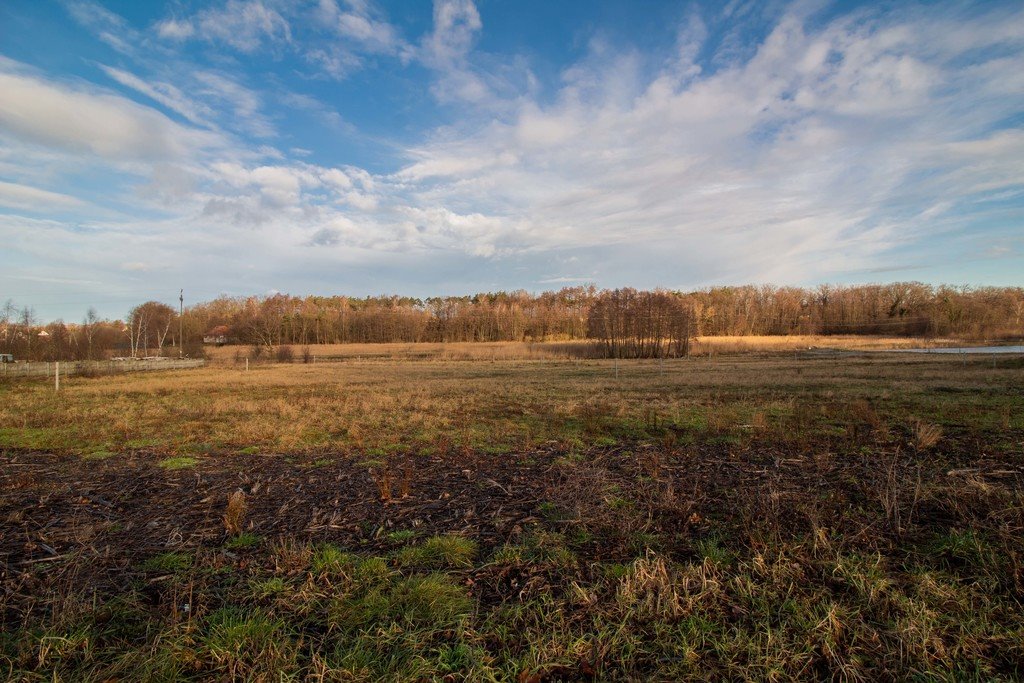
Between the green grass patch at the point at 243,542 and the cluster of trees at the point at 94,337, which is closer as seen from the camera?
the green grass patch at the point at 243,542

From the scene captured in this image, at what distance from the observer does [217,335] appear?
104 meters

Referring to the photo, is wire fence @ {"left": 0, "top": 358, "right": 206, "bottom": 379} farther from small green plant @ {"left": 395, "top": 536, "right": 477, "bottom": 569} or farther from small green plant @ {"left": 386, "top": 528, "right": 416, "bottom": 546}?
small green plant @ {"left": 395, "top": 536, "right": 477, "bottom": 569}

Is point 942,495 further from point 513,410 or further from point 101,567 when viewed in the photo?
point 513,410

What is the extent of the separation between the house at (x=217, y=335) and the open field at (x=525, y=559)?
100m

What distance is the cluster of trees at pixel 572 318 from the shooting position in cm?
6544

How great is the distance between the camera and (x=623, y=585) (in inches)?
156

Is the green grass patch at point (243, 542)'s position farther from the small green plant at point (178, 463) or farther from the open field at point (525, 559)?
the small green plant at point (178, 463)

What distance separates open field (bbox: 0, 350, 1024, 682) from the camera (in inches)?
128

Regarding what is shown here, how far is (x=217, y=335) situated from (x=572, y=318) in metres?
74.4

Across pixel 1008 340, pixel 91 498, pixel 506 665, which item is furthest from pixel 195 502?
pixel 1008 340

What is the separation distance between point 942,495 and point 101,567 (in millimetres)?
9028

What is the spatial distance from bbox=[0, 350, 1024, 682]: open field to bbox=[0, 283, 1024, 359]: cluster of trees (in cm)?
4999

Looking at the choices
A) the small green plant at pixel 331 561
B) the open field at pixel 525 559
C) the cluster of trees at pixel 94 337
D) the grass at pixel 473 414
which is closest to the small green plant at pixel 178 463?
the open field at pixel 525 559

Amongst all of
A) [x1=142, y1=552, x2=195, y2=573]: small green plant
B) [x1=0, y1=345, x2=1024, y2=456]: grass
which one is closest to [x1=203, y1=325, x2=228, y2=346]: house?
[x1=0, y1=345, x2=1024, y2=456]: grass
